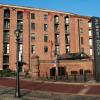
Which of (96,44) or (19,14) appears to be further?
(19,14)

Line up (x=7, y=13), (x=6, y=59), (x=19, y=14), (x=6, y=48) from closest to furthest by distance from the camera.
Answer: (x=6, y=59) → (x=6, y=48) → (x=7, y=13) → (x=19, y=14)

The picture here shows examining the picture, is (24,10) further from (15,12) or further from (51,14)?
(51,14)

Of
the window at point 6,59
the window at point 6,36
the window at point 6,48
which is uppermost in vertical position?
the window at point 6,36

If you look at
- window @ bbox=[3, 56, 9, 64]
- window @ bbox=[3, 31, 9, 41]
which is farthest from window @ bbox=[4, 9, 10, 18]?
window @ bbox=[3, 56, 9, 64]

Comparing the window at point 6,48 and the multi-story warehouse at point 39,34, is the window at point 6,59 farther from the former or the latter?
the window at point 6,48

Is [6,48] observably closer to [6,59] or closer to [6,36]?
[6,59]

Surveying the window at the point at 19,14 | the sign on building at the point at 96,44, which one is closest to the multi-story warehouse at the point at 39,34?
the window at the point at 19,14

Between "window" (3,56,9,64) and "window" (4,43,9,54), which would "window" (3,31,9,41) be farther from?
"window" (3,56,9,64)

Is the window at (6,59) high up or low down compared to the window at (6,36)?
down

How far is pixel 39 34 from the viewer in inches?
2589

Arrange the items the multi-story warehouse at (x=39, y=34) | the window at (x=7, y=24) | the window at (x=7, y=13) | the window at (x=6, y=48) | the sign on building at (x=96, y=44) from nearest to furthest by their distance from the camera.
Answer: the sign on building at (x=96, y=44) → the window at (x=6, y=48) → the multi-story warehouse at (x=39, y=34) → the window at (x=7, y=24) → the window at (x=7, y=13)

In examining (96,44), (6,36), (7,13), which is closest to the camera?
(96,44)

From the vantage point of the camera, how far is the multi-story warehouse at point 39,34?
62.8m

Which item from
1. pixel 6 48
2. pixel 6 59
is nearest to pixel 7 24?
pixel 6 48
